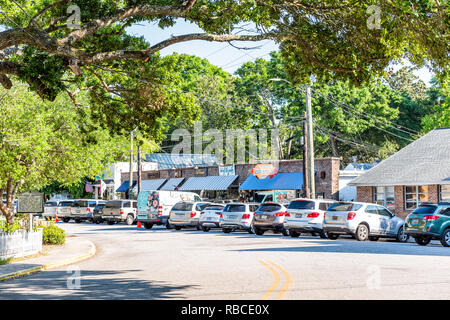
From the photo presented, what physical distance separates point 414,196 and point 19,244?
78.6 ft

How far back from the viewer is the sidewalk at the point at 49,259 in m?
13.7

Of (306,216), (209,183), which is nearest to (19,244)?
(306,216)

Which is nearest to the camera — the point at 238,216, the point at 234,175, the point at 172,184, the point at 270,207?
the point at 270,207

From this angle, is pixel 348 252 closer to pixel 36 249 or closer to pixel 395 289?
pixel 395 289

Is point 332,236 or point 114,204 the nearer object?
point 332,236

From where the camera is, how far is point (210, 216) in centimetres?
3152

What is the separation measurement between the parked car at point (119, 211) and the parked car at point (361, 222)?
20909 millimetres

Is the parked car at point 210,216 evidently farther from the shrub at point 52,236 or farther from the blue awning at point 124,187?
the blue awning at point 124,187

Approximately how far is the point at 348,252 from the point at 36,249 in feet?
32.7

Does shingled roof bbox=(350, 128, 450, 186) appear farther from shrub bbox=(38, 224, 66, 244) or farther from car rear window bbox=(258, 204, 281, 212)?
shrub bbox=(38, 224, 66, 244)

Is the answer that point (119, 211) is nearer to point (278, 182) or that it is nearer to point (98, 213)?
point (98, 213)

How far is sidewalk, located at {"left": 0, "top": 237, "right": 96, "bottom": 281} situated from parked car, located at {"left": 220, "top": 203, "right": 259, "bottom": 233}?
900 centimetres

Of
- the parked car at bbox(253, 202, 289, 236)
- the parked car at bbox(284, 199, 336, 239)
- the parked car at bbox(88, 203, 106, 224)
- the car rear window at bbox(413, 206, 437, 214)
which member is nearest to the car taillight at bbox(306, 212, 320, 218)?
the parked car at bbox(284, 199, 336, 239)
